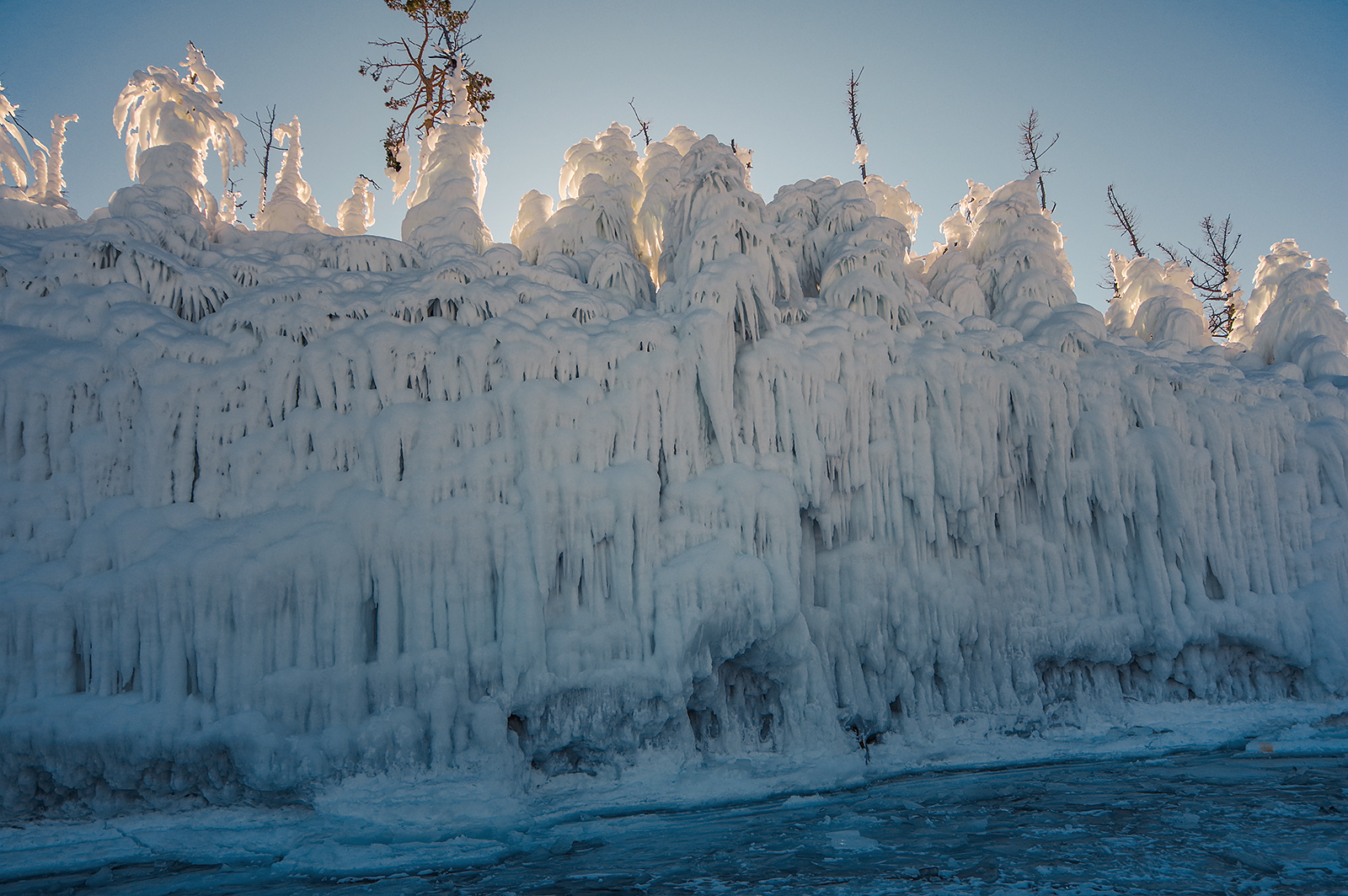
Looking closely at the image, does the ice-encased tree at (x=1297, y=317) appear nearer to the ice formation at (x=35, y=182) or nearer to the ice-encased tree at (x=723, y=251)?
the ice-encased tree at (x=723, y=251)

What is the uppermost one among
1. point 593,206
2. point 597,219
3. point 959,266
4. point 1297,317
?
point 593,206

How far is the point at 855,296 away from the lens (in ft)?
44.4

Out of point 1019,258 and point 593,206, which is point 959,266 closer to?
point 1019,258

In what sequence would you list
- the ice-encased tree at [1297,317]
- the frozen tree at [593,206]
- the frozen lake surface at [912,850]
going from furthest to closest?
1. the ice-encased tree at [1297,317]
2. the frozen tree at [593,206]
3. the frozen lake surface at [912,850]

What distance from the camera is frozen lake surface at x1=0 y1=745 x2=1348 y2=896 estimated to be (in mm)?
6316

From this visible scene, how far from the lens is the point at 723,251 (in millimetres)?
12797

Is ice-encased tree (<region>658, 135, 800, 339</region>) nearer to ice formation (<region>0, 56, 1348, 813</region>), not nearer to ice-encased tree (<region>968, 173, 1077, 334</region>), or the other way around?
ice formation (<region>0, 56, 1348, 813</region>)

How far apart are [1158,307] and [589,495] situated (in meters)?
15.1

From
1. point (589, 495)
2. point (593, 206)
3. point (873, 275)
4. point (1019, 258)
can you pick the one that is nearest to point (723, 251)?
point (873, 275)

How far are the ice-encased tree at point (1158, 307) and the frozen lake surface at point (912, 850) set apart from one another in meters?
10.2

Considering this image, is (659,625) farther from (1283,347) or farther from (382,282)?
(1283,347)

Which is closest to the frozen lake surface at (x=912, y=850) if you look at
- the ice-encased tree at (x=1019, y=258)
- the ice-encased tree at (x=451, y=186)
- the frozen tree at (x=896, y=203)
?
the ice-encased tree at (x=1019, y=258)

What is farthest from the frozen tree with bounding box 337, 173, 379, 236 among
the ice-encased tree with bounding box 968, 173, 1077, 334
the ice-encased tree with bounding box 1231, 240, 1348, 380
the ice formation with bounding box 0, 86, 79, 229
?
the ice-encased tree with bounding box 1231, 240, 1348, 380

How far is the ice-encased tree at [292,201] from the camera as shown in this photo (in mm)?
15461
